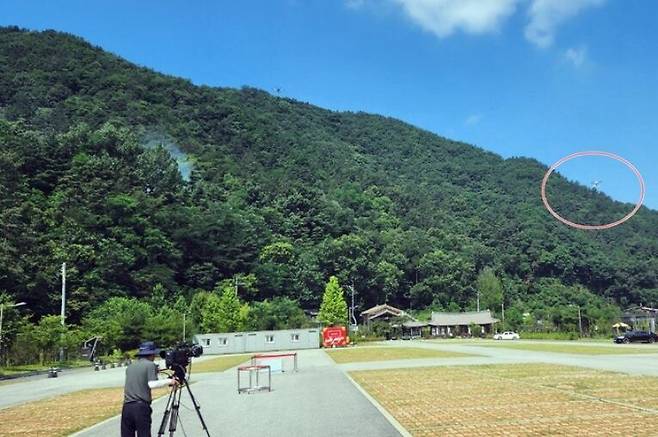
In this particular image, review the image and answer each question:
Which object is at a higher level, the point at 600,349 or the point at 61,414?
the point at 61,414

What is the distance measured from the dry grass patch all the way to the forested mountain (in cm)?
4573

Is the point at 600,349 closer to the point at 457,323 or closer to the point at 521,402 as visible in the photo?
the point at 521,402

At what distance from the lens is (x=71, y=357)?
5047 cm

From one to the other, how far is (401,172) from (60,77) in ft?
290

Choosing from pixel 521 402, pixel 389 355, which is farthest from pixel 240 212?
pixel 521 402

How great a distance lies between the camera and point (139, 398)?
708cm

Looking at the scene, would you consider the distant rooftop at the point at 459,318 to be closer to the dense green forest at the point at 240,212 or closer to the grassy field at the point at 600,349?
the dense green forest at the point at 240,212

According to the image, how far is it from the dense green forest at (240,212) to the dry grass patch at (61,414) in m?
46.4

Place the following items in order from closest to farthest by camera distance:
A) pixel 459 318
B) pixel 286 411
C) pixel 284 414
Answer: pixel 284 414 → pixel 286 411 → pixel 459 318

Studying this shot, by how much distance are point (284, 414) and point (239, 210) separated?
96619mm

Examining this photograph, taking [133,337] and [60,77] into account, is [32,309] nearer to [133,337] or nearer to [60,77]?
[133,337]

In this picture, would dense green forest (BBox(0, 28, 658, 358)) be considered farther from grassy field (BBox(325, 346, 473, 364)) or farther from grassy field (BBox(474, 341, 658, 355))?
grassy field (BBox(474, 341, 658, 355))

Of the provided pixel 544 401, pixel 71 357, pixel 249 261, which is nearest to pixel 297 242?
pixel 249 261

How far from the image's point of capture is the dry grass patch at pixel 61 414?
38.9 ft
